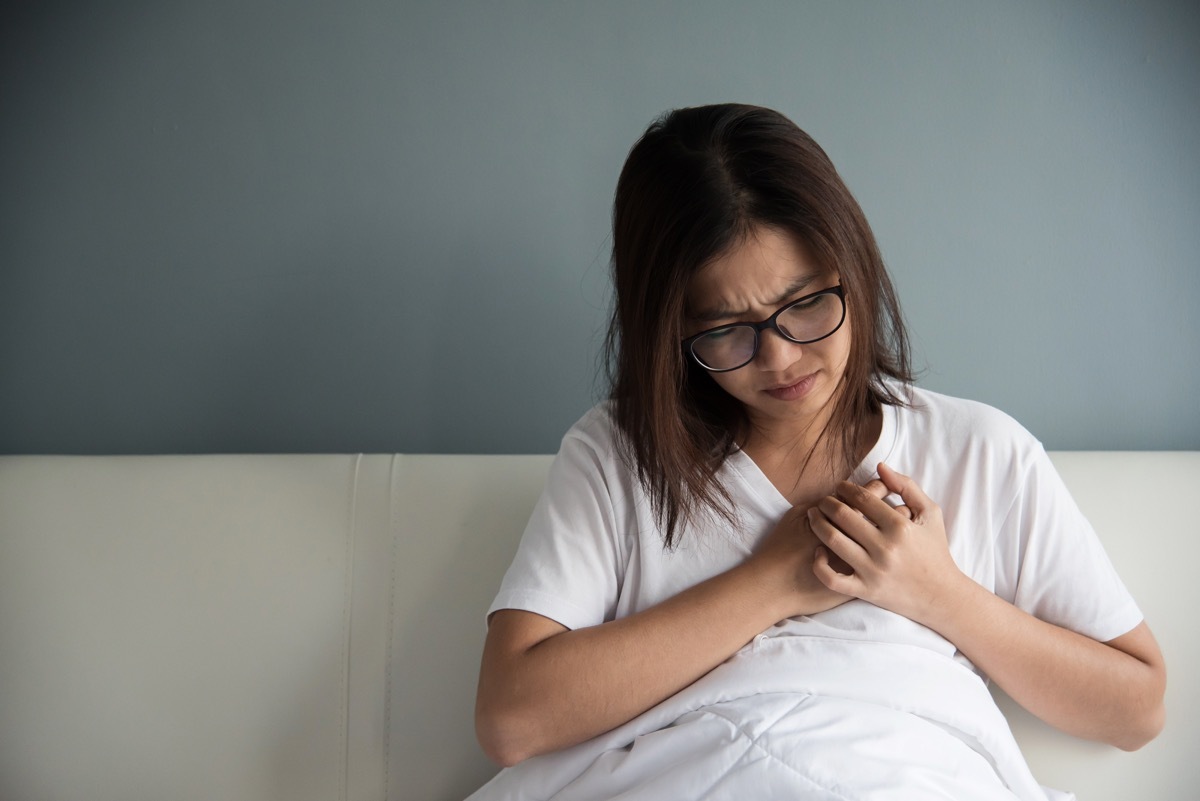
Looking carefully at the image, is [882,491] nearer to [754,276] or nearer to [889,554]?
[889,554]

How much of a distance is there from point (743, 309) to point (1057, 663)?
0.56 m

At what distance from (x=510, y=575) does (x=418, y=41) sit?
3.12 feet

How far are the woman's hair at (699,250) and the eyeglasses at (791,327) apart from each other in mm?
26

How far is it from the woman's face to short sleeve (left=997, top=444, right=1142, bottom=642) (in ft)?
1.00

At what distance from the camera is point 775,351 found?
1.06 meters

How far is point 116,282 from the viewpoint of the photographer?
1.67 m

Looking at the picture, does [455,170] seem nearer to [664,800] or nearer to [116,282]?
[116,282]

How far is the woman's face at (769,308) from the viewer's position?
105cm

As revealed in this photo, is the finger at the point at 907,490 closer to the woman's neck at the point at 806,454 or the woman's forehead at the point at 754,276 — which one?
the woman's neck at the point at 806,454

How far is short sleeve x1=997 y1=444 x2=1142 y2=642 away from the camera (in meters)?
1.17

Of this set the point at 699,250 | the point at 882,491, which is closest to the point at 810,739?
the point at 882,491

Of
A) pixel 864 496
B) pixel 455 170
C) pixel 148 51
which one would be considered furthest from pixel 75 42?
pixel 864 496

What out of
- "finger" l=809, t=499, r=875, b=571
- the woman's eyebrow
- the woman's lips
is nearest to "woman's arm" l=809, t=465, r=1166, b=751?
"finger" l=809, t=499, r=875, b=571

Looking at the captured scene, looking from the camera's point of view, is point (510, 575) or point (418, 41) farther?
point (418, 41)
